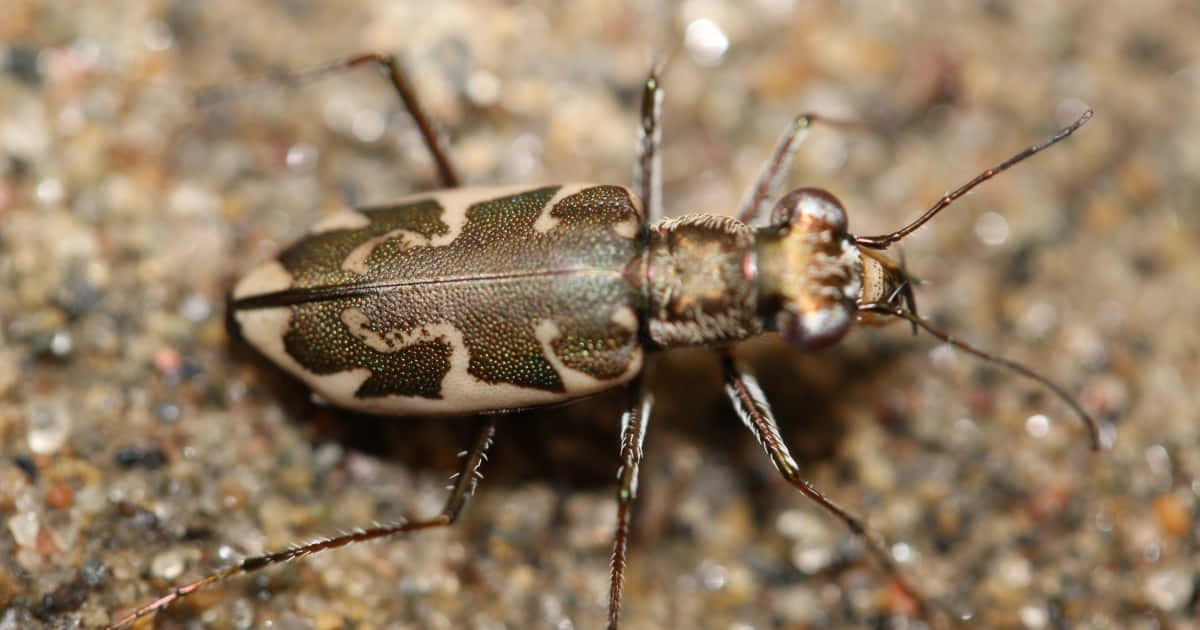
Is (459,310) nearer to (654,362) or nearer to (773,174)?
(654,362)

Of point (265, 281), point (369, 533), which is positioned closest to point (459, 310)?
point (265, 281)

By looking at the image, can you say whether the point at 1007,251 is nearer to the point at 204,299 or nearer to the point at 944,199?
the point at 944,199

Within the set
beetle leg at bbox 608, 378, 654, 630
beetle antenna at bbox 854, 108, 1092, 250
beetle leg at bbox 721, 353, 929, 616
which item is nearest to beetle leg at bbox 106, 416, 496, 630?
beetle leg at bbox 608, 378, 654, 630

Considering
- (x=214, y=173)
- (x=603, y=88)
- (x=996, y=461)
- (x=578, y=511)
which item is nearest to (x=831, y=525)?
(x=996, y=461)

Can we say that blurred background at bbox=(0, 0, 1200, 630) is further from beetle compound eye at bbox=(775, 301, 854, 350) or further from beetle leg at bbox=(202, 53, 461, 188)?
beetle compound eye at bbox=(775, 301, 854, 350)

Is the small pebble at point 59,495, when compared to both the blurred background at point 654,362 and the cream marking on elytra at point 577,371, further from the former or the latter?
the cream marking on elytra at point 577,371

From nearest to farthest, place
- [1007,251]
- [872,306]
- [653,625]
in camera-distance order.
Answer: [872,306]
[653,625]
[1007,251]
